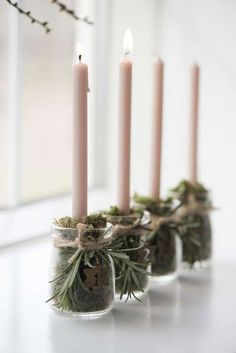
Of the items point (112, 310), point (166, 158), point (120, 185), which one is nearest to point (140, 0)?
point (166, 158)

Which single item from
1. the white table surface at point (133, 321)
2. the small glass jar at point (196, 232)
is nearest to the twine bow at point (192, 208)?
the small glass jar at point (196, 232)

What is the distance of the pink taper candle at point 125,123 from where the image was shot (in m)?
1.14

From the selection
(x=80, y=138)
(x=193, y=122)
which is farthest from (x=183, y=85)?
(x=80, y=138)

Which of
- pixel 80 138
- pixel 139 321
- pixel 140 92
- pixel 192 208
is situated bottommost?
pixel 139 321

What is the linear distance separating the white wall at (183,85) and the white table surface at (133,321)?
1.36 ft

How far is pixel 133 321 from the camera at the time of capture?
109cm

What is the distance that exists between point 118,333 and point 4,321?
16cm

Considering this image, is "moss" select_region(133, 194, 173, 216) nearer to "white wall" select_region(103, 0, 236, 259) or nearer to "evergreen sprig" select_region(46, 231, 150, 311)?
"evergreen sprig" select_region(46, 231, 150, 311)

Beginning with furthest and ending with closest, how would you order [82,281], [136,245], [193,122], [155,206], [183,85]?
1. [183,85]
2. [193,122]
3. [155,206]
4. [136,245]
5. [82,281]

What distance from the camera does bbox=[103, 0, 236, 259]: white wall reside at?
1694mm

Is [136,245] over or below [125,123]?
below

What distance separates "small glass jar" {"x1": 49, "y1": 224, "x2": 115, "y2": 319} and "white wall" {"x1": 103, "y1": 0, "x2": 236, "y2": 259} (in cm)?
60

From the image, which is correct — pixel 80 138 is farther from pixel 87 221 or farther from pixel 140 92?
pixel 140 92

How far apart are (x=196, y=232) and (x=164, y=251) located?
125 mm
